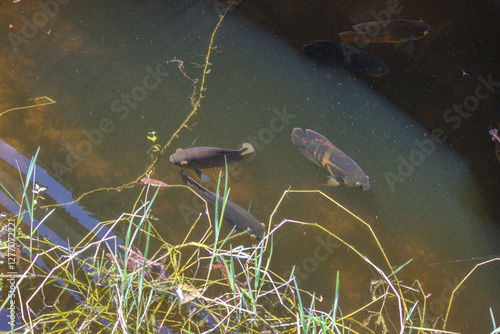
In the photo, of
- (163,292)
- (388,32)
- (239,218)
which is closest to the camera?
(163,292)

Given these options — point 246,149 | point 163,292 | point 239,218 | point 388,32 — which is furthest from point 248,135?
point 388,32

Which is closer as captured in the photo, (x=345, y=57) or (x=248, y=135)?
(x=248, y=135)

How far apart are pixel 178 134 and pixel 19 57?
4.63 feet

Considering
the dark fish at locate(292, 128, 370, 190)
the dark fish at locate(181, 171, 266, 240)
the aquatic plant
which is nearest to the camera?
the aquatic plant

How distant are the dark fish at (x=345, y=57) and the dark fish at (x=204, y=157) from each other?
970 millimetres

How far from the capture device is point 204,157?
100 inches

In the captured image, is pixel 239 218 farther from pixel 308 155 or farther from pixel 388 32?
pixel 388 32

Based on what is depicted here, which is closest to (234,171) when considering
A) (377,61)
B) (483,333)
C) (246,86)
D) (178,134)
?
(178,134)

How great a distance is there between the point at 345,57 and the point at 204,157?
1395mm

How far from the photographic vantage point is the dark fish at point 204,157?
8.29 feet

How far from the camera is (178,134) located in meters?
2.67

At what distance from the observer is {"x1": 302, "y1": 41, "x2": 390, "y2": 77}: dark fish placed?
110 inches

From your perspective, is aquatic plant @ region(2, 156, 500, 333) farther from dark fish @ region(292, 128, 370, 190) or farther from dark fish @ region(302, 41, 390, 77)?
dark fish @ region(302, 41, 390, 77)

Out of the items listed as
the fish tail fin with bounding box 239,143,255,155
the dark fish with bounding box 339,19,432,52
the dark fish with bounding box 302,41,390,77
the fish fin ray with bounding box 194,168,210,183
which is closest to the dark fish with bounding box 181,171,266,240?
the fish fin ray with bounding box 194,168,210,183
